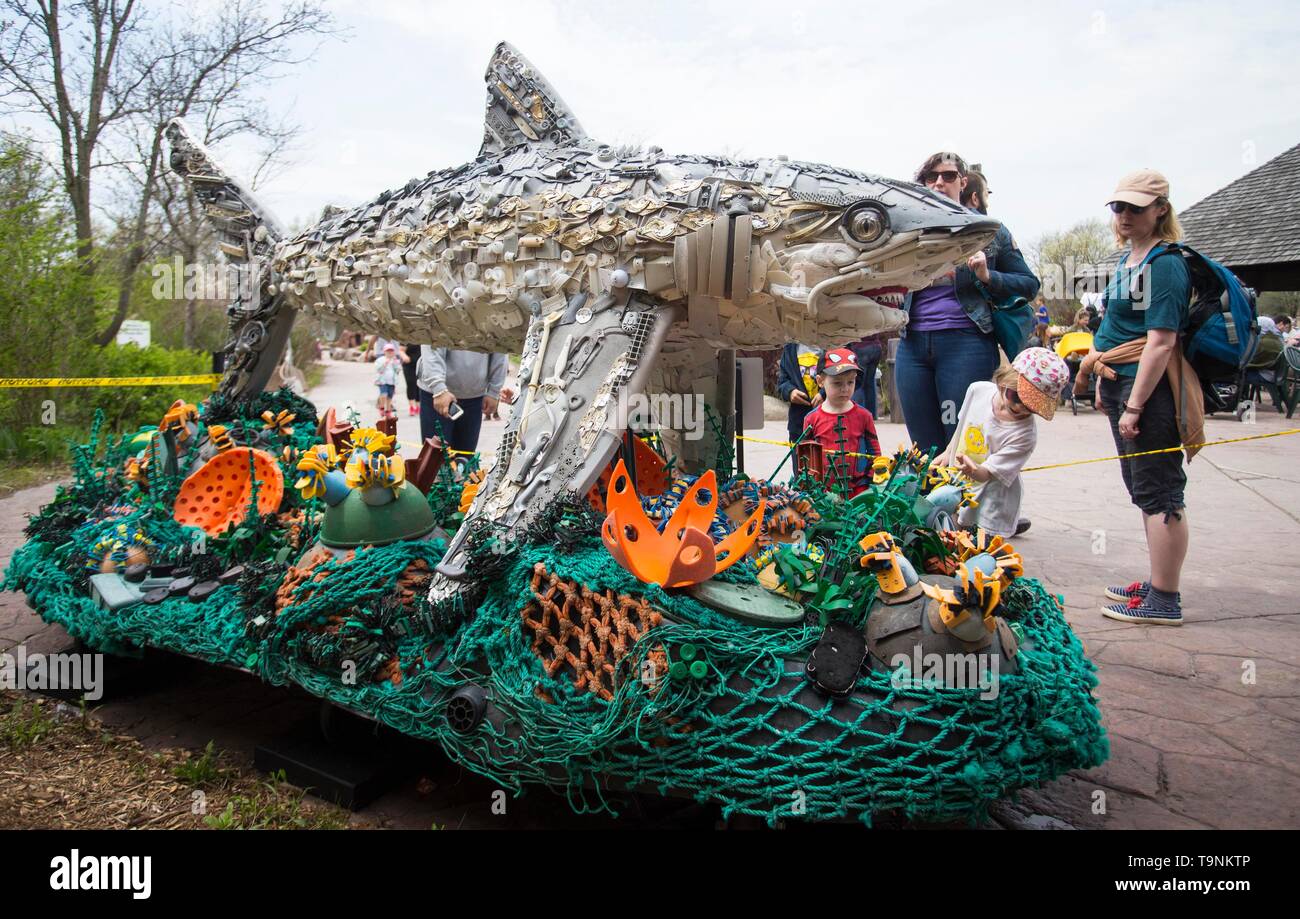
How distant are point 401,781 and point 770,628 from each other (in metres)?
1.27

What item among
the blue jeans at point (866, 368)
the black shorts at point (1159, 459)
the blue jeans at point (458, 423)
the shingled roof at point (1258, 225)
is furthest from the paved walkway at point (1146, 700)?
the shingled roof at point (1258, 225)

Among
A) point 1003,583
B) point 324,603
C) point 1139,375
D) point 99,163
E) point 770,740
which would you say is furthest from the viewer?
point 99,163

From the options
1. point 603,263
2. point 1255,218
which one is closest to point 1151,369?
point 603,263

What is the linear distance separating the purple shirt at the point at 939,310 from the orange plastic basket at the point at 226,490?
303 cm

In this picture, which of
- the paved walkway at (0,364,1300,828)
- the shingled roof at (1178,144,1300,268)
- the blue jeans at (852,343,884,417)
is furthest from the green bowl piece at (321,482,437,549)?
the shingled roof at (1178,144,1300,268)

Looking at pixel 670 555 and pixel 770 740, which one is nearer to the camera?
pixel 770 740

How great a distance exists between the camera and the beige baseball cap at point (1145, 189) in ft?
11.1

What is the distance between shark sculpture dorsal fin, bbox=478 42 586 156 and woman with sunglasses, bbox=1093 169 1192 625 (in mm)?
2277


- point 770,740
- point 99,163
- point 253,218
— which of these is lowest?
point 770,740

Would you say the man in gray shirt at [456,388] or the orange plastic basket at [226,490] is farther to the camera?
the man in gray shirt at [456,388]

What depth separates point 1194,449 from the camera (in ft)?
11.6

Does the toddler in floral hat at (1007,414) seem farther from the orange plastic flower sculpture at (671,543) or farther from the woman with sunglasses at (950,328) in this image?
the orange plastic flower sculpture at (671,543)

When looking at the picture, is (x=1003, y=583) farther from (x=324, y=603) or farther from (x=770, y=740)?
(x=324, y=603)

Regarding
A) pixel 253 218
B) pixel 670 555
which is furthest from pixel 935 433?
pixel 253 218
